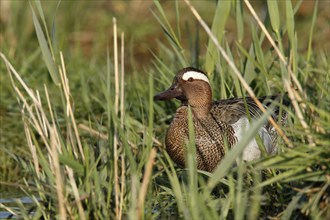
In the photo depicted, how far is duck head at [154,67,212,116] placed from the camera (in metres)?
5.40

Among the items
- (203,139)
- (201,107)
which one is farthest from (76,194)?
(201,107)

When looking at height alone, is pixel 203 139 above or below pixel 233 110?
below

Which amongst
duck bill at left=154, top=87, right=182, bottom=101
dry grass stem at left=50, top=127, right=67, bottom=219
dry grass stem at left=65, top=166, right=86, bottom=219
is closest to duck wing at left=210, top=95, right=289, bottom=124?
duck bill at left=154, top=87, right=182, bottom=101

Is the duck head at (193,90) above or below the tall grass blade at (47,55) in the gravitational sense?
below

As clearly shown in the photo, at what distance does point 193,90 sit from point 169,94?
0.52ft

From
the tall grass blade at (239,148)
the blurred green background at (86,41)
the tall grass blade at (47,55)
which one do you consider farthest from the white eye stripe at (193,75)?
the tall grass blade at (239,148)

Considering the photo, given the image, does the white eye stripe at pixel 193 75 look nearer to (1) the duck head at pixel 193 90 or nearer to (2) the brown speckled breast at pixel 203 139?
(1) the duck head at pixel 193 90

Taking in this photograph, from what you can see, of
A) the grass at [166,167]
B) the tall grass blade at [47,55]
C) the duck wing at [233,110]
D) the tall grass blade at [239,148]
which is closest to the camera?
the tall grass blade at [239,148]

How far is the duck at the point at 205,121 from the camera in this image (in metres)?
5.11

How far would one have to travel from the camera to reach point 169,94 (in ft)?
17.6

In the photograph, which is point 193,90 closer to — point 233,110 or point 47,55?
point 233,110

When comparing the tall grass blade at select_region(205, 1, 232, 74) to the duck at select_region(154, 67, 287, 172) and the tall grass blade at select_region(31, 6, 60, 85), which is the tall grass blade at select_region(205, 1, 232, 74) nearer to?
the duck at select_region(154, 67, 287, 172)

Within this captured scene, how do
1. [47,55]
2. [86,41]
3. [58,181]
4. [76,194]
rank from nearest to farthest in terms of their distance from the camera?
[58,181], [76,194], [47,55], [86,41]

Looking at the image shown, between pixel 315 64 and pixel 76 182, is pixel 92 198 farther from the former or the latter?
pixel 315 64
